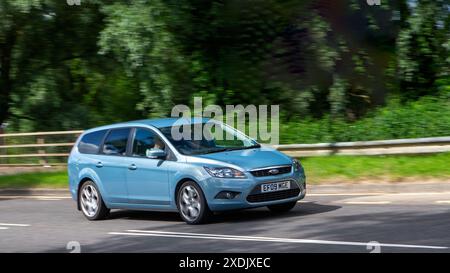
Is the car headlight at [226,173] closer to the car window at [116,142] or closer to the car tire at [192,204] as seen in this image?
the car tire at [192,204]

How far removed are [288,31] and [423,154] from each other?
7.20 meters

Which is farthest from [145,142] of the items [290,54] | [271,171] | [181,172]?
[290,54]

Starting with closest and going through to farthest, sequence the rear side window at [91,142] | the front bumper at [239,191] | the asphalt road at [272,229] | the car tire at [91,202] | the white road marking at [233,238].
Result: the white road marking at [233,238]
the asphalt road at [272,229]
the front bumper at [239,191]
the car tire at [91,202]
the rear side window at [91,142]

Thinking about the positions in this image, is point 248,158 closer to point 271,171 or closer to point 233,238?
point 271,171

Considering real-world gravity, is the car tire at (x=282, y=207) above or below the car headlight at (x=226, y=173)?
below

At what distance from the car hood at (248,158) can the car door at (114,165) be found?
5.53 feet

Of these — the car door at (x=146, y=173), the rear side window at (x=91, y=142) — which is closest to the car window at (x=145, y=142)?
the car door at (x=146, y=173)

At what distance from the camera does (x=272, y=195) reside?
1232 cm

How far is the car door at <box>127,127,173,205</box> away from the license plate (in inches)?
60.8

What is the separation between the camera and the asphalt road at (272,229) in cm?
993

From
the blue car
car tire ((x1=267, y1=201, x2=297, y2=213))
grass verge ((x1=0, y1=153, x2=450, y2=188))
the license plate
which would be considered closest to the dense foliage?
grass verge ((x1=0, y1=153, x2=450, y2=188))

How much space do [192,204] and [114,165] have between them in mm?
1922

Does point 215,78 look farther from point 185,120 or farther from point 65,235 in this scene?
point 65,235
